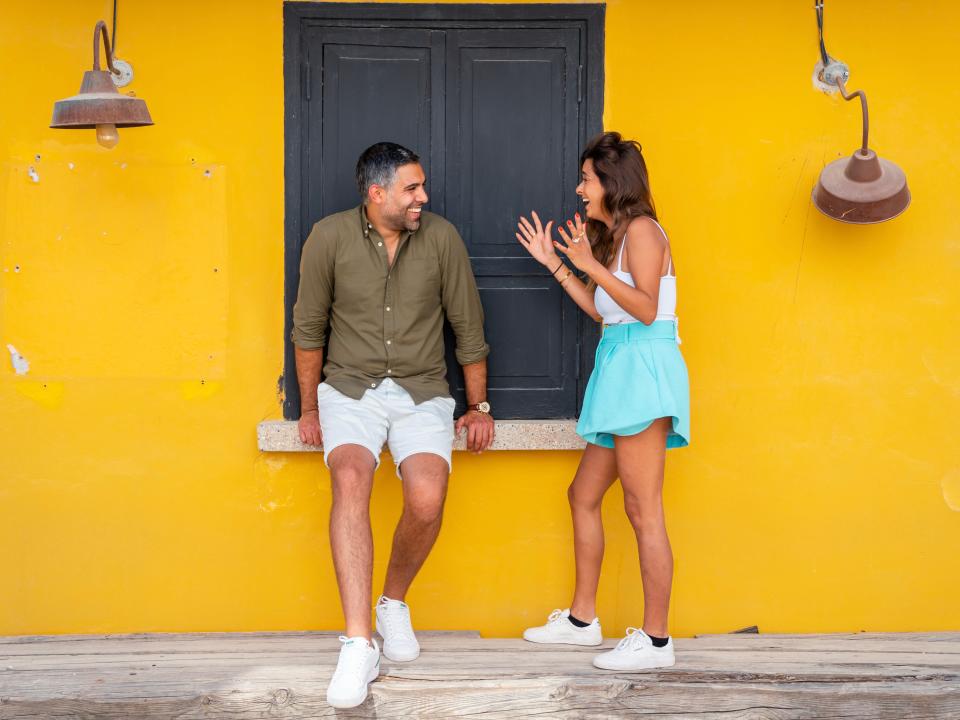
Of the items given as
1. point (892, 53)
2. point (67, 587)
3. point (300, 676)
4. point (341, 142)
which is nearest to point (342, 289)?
point (341, 142)

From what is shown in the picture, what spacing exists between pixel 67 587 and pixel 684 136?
2.98 meters

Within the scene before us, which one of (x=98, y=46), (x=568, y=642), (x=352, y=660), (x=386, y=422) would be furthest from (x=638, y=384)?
(x=98, y=46)

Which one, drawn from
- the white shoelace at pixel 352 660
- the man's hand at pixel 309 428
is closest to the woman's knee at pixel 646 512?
the white shoelace at pixel 352 660

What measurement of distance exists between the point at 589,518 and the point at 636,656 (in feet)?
1.70

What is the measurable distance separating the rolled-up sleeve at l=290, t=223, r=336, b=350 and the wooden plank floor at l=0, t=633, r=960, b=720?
1.15 metres

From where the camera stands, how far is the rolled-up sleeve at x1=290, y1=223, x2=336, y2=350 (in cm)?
382

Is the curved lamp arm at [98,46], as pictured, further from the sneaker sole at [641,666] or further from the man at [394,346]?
the sneaker sole at [641,666]

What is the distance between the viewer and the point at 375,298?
384cm

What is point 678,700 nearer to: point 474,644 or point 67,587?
point 474,644

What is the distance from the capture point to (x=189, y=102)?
402 centimetres

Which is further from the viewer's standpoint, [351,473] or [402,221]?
[402,221]

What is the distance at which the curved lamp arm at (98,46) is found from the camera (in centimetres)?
363

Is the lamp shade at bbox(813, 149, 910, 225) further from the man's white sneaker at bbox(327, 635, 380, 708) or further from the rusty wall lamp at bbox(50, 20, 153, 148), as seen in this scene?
the rusty wall lamp at bbox(50, 20, 153, 148)

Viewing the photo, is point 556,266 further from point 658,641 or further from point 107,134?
point 107,134
